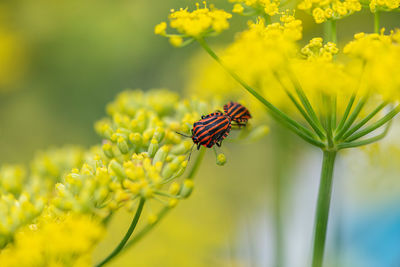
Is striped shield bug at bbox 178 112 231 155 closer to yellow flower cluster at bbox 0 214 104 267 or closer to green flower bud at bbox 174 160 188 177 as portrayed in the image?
green flower bud at bbox 174 160 188 177

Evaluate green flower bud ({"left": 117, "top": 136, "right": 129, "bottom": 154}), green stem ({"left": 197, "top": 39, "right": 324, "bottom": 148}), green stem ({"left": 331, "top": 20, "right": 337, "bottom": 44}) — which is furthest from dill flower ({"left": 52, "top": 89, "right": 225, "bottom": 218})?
green stem ({"left": 331, "top": 20, "right": 337, "bottom": 44})

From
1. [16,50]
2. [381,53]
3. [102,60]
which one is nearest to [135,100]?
[381,53]

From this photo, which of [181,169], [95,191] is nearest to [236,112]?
[181,169]

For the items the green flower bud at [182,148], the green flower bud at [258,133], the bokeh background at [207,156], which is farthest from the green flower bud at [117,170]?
the bokeh background at [207,156]

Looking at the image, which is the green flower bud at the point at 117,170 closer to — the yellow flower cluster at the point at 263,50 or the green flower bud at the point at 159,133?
the green flower bud at the point at 159,133

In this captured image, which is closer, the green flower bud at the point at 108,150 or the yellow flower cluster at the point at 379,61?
the yellow flower cluster at the point at 379,61

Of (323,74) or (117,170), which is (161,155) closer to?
(117,170)

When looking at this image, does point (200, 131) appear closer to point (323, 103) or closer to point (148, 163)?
point (148, 163)
